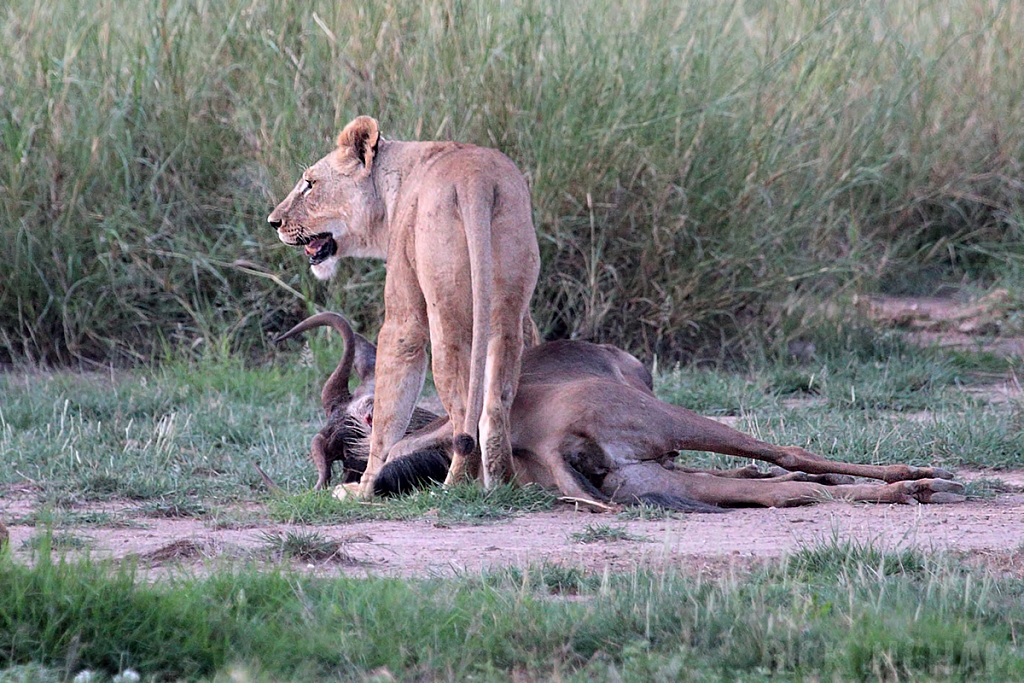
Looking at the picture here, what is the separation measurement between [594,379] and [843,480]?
100cm

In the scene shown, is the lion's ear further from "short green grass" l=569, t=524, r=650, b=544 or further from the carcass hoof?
the carcass hoof

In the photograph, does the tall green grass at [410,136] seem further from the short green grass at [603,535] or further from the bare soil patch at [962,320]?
the short green grass at [603,535]

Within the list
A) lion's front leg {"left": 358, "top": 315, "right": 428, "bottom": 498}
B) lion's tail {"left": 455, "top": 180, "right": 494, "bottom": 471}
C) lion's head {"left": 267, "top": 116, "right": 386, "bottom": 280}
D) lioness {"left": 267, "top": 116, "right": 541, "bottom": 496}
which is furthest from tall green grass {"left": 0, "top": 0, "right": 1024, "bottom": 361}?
lion's tail {"left": 455, "top": 180, "right": 494, "bottom": 471}

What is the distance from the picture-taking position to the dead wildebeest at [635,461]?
4.77 m

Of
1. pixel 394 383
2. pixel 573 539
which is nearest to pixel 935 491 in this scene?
pixel 573 539

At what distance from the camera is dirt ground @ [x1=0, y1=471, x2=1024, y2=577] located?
3.88 metres

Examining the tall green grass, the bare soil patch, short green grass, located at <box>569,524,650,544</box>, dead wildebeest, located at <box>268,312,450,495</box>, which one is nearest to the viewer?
short green grass, located at <box>569,524,650,544</box>

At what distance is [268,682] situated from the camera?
281 cm

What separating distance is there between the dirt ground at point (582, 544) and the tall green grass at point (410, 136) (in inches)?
127

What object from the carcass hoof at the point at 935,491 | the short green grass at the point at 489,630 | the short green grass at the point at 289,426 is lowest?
the short green grass at the point at 289,426

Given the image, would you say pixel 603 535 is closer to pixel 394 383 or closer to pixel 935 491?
pixel 394 383

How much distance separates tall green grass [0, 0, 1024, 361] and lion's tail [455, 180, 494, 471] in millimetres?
2831

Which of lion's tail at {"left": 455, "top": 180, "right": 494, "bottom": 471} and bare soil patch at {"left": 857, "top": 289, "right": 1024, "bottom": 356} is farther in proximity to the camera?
bare soil patch at {"left": 857, "top": 289, "right": 1024, "bottom": 356}

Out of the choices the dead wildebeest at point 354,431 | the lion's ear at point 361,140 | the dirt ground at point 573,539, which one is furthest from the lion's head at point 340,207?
the dirt ground at point 573,539
